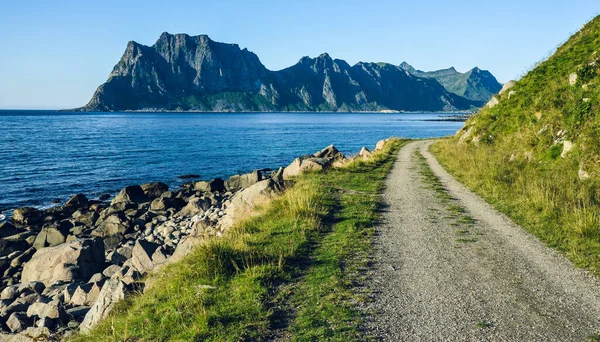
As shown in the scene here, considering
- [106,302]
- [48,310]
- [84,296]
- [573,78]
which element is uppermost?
[573,78]

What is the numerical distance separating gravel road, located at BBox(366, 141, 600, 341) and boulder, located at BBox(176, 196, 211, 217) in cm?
1559

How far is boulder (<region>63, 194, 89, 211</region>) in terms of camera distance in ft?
102

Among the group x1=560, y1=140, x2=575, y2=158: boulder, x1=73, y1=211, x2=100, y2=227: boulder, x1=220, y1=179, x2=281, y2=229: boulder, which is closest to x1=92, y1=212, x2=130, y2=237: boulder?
x1=73, y1=211, x2=100, y2=227: boulder

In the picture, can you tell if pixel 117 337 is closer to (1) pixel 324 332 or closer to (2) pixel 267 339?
(2) pixel 267 339

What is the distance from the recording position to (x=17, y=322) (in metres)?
11.9

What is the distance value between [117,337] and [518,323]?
689cm

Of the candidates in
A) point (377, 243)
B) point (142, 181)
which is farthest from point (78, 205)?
point (377, 243)

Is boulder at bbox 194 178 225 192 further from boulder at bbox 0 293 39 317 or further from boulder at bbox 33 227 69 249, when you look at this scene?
boulder at bbox 0 293 39 317

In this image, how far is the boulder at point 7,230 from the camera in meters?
25.1

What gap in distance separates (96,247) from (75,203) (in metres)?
16.4

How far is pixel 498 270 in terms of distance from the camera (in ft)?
30.6

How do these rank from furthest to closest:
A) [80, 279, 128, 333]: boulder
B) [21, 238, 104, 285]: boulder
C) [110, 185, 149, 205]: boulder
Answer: [110, 185, 149, 205]: boulder, [21, 238, 104, 285]: boulder, [80, 279, 128, 333]: boulder

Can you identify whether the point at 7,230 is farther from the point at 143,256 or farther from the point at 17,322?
the point at 17,322

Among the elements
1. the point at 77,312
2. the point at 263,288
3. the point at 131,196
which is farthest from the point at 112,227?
the point at 263,288
